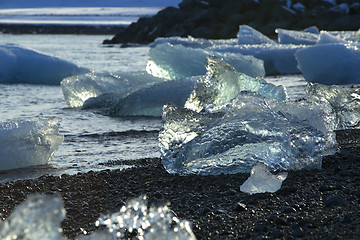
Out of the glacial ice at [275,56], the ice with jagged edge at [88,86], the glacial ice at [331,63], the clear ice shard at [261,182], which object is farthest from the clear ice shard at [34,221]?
the glacial ice at [275,56]

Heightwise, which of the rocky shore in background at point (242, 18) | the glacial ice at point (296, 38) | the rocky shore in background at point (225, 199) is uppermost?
the rocky shore in background at point (225, 199)

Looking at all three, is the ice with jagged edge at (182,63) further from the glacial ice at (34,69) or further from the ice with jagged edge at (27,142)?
the ice with jagged edge at (27,142)

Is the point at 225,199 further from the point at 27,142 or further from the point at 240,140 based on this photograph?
the point at 27,142

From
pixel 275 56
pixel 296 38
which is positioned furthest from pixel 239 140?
pixel 296 38

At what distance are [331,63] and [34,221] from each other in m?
6.77

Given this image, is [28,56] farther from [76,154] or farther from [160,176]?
[160,176]

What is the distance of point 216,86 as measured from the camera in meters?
4.61

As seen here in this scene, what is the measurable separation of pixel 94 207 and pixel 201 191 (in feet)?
1.72

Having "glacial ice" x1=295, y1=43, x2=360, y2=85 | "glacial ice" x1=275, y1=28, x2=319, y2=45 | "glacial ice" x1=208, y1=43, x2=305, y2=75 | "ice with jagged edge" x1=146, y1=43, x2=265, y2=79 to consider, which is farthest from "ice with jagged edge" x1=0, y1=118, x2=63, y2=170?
"glacial ice" x1=275, y1=28, x2=319, y2=45

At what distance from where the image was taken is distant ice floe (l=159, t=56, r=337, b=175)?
9.43ft

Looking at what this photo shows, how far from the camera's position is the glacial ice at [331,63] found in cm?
743

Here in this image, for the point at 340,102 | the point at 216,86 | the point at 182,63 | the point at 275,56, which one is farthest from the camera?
the point at 275,56

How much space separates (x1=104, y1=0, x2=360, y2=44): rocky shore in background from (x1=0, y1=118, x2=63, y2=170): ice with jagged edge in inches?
738

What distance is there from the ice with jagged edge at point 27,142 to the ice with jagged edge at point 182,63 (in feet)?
12.2
